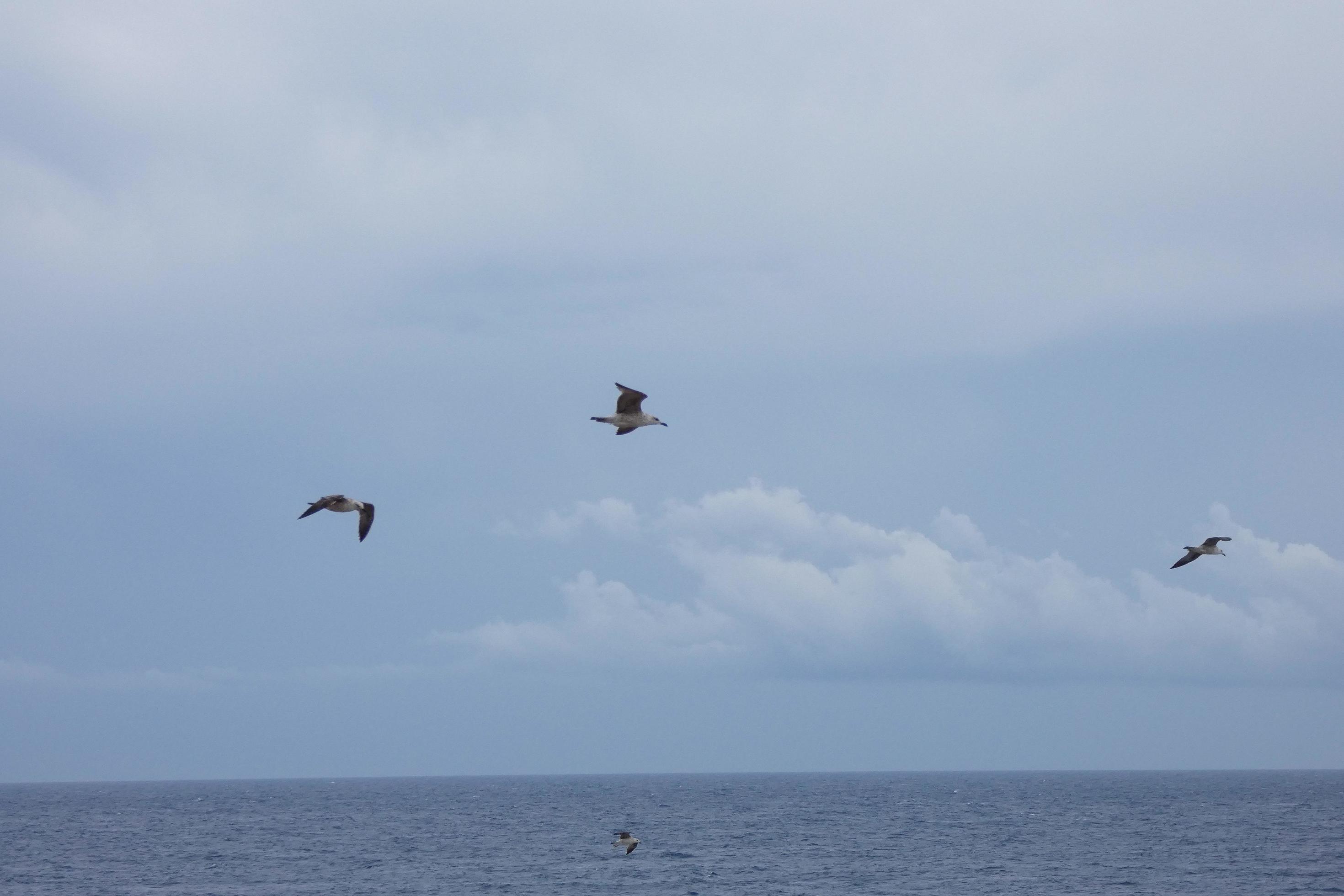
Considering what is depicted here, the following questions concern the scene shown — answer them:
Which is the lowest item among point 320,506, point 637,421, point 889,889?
point 889,889

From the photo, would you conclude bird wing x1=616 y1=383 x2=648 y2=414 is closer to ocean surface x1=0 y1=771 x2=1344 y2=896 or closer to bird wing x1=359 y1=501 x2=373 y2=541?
bird wing x1=359 y1=501 x2=373 y2=541

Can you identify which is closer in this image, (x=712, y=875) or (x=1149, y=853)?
(x=712, y=875)

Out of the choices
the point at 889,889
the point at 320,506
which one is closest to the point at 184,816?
the point at 889,889

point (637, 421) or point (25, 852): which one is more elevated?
point (637, 421)

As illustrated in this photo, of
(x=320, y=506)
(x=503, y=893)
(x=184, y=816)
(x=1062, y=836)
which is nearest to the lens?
(x=320, y=506)

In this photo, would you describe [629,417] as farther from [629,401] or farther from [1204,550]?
[1204,550]

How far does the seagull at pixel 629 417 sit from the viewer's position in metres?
36.4

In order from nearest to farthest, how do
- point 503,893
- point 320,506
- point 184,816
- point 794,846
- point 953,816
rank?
point 320,506 → point 503,893 → point 794,846 → point 953,816 → point 184,816

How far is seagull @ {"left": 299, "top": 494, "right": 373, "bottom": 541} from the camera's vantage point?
37000 mm

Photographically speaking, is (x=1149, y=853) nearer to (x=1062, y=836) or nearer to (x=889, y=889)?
(x=1062, y=836)

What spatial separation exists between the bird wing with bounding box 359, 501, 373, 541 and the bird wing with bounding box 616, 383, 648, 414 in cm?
770

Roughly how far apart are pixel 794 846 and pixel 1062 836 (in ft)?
101

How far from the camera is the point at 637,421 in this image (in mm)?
37312

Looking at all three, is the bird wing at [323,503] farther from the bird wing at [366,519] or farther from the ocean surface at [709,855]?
the ocean surface at [709,855]
